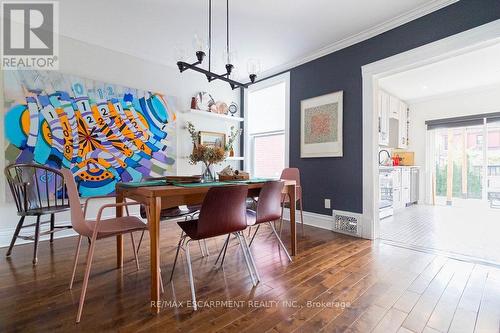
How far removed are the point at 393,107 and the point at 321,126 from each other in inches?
119

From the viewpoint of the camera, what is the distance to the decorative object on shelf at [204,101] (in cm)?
430

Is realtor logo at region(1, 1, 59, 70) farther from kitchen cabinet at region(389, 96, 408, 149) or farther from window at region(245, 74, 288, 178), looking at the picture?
kitchen cabinet at region(389, 96, 408, 149)

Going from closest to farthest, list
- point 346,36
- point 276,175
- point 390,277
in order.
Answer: point 390,277 → point 346,36 → point 276,175

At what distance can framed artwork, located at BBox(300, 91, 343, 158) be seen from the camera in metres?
3.45

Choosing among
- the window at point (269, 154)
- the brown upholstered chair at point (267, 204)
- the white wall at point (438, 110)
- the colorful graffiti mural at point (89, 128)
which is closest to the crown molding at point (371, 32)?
the window at point (269, 154)

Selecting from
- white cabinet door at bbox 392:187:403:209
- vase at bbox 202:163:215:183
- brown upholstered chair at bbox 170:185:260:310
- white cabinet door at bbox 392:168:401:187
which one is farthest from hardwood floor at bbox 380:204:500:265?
vase at bbox 202:163:215:183

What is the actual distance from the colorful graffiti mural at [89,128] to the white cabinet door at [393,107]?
4738mm

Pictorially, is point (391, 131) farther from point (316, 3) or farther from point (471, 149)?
point (316, 3)

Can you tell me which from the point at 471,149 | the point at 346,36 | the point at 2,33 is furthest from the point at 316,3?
the point at 471,149

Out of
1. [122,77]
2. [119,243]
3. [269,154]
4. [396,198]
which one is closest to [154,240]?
[119,243]

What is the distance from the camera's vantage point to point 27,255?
247 centimetres

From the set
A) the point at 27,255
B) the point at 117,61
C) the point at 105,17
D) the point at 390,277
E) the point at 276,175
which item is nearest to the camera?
the point at 390,277

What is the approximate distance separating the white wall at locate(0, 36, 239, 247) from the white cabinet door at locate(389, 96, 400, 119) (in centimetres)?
369

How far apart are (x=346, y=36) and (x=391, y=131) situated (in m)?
3.28
